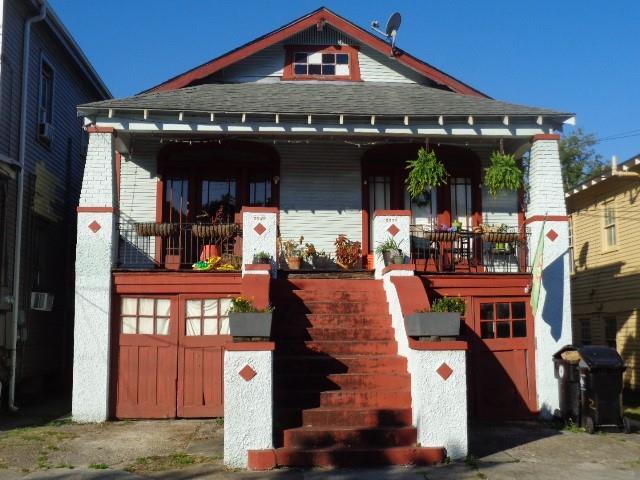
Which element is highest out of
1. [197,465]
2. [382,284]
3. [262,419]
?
[382,284]

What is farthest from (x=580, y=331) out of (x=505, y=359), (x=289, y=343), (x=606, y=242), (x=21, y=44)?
(x=21, y=44)

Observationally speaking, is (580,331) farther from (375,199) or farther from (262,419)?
(262,419)

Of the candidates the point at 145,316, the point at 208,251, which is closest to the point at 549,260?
the point at 208,251

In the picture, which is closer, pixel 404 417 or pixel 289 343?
pixel 404 417

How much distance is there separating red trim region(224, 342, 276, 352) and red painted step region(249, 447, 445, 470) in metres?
1.10

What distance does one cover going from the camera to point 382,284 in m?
11.0

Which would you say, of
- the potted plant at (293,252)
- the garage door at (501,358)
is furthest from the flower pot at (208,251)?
the garage door at (501,358)

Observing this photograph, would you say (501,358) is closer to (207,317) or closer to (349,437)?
(349,437)

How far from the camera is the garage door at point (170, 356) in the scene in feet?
35.0

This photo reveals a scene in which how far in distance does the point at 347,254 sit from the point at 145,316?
3.84 m

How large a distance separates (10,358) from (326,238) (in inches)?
238

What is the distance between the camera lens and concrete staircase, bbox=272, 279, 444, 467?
764 cm

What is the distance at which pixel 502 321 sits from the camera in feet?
37.5

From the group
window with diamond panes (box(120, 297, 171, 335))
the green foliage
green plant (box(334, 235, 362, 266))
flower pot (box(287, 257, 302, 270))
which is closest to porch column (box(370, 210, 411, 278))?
green plant (box(334, 235, 362, 266))
